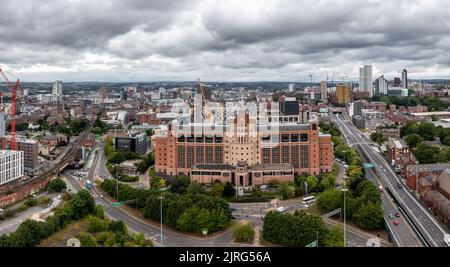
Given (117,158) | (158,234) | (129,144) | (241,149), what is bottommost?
(158,234)

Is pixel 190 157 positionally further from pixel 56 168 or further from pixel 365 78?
pixel 365 78

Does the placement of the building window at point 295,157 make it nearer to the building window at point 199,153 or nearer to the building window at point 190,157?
the building window at point 199,153

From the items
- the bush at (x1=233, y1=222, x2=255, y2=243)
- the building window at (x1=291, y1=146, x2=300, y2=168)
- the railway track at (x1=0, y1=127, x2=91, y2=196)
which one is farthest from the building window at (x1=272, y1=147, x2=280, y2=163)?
the railway track at (x1=0, y1=127, x2=91, y2=196)

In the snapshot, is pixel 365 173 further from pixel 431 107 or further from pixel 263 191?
pixel 431 107

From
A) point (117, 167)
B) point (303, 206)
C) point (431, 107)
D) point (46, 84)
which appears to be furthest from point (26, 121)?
point (46, 84)

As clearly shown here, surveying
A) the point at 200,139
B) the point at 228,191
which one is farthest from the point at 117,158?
the point at 228,191

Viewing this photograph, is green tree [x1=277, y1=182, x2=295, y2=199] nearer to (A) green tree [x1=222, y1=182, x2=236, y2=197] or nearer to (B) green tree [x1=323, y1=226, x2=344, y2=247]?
(A) green tree [x1=222, y1=182, x2=236, y2=197]
